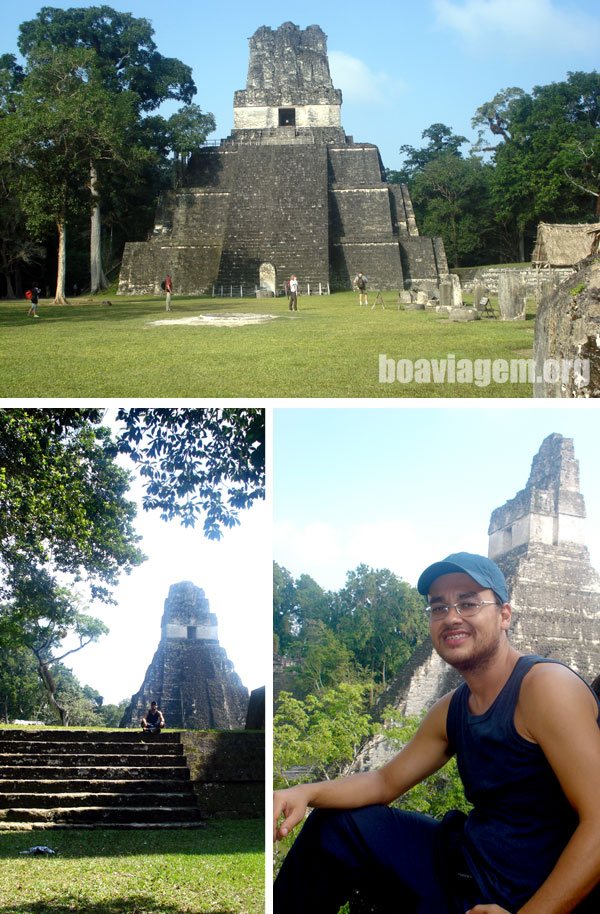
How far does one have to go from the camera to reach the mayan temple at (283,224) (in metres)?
26.1

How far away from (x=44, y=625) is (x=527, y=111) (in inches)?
1344

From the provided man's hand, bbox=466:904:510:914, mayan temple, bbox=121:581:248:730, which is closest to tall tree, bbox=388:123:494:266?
mayan temple, bbox=121:581:248:730

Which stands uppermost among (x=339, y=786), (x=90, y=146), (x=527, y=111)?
(x=527, y=111)

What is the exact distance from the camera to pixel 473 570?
2.87 meters

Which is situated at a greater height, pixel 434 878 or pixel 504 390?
pixel 504 390

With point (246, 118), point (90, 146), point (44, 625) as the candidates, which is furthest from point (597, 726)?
point (246, 118)

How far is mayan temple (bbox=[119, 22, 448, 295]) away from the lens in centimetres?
2606

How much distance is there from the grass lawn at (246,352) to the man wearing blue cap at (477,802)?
4275 mm

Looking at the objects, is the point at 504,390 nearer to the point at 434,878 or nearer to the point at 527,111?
the point at 434,878

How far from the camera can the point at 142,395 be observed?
8.24m

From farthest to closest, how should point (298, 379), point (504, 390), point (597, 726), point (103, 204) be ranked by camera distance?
point (103, 204) → point (298, 379) → point (504, 390) → point (597, 726)

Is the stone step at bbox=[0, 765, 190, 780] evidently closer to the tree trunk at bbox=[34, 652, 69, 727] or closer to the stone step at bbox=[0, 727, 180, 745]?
the stone step at bbox=[0, 727, 180, 745]

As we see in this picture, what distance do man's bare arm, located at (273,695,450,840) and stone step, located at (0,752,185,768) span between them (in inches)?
112

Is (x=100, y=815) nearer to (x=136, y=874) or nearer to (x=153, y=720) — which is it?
(x=153, y=720)
